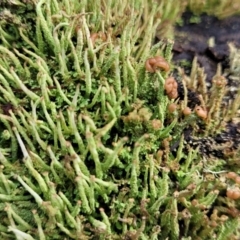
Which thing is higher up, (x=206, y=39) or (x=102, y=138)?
(x=206, y=39)

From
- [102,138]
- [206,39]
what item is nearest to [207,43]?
[206,39]

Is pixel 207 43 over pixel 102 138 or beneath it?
over

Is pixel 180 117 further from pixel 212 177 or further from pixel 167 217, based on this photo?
pixel 167 217

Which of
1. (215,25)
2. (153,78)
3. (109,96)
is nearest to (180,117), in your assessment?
(153,78)

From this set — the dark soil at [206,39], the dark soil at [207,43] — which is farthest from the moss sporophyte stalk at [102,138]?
the dark soil at [206,39]

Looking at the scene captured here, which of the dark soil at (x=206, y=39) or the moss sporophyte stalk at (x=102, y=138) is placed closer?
the moss sporophyte stalk at (x=102, y=138)

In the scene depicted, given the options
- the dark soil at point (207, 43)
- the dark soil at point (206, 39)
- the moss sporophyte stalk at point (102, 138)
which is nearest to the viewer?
the moss sporophyte stalk at point (102, 138)

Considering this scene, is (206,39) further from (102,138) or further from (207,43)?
(102,138)

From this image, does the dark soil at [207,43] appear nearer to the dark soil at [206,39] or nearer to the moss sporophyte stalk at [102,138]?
the dark soil at [206,39]

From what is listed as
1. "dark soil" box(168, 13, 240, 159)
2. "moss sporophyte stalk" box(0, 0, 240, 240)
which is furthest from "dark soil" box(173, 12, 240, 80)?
"moss sporophyte stalk" box(0, 0, 240, 240)

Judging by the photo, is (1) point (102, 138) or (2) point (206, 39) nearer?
(1) point (102, 138)
